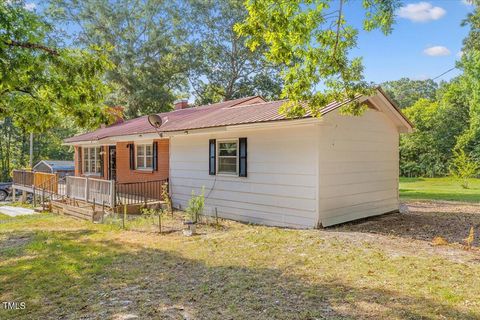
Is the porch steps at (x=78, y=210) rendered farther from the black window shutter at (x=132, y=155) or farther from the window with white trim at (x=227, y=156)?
the window with white trim at (x=227, y=156)

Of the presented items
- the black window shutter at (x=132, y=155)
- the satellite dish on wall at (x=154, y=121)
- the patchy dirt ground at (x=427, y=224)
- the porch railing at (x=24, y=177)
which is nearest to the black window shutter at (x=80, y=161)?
the porch railing at (x=24, y=177)

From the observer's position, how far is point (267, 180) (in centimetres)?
981

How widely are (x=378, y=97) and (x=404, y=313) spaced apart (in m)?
7.61

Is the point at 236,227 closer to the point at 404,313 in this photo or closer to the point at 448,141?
the point at 404,313

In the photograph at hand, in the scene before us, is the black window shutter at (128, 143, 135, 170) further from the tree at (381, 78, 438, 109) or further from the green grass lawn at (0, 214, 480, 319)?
the tree at (381, 78, 438, 109)

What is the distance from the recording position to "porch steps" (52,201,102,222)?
1132cm

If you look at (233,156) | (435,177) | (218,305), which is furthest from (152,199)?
(435,177)

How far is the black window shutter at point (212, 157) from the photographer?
11305 millimetres

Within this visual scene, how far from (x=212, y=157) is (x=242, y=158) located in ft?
4.46

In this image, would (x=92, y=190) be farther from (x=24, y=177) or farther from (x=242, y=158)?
(x=24, y=177)

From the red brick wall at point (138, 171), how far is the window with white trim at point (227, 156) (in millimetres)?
3095

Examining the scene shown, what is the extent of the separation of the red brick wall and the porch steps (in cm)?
254

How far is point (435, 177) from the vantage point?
30.3 metres

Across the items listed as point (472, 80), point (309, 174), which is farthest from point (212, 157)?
point (472, 80)
